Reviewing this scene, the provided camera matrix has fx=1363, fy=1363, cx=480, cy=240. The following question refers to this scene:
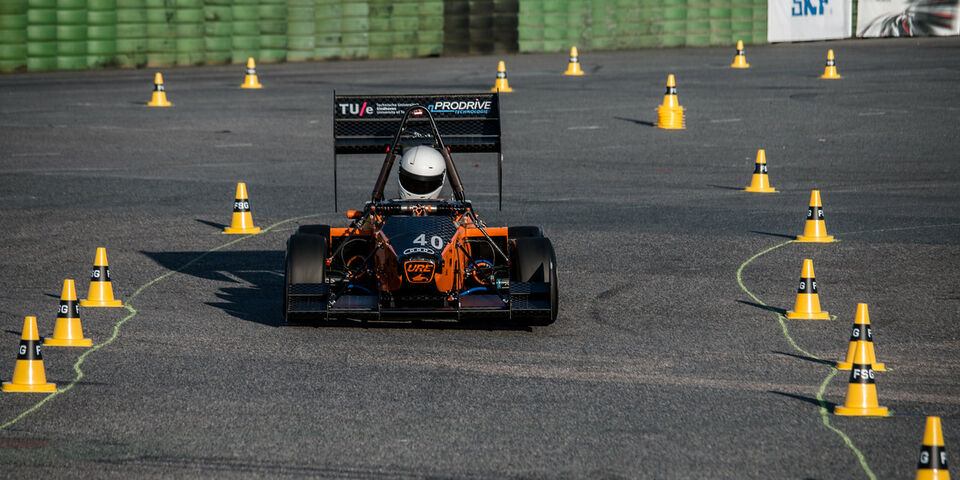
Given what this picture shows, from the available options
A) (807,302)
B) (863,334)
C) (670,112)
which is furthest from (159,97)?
(863,334)

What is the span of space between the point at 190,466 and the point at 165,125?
19190 mm

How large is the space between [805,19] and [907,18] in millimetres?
3404

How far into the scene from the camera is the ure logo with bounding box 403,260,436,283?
Result: 35.5 ft

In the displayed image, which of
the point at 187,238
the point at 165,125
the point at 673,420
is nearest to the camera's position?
the point at 673,420

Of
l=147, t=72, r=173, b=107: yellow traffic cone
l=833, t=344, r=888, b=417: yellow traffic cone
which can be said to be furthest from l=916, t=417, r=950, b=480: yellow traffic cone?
l=147, t=72, r=173, b=107: yellow traffic cone

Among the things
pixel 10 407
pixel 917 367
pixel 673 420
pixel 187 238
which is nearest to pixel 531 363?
pixel 673 420

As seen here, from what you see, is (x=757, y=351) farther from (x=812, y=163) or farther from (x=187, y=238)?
(x=812, y=163)

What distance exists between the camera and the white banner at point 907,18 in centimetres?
4225

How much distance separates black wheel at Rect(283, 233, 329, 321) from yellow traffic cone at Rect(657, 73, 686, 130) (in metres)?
→ 14.7

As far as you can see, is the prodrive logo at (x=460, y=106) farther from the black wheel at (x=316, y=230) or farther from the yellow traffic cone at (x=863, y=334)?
the yellow traffic cone at (x=863, y=334)

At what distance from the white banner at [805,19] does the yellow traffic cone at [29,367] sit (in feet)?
115

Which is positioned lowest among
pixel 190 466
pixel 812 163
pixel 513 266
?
pixel 190 466

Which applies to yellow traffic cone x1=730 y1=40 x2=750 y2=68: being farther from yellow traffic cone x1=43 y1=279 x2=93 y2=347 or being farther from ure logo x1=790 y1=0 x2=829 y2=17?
yellow traffic cone x1=43 y1=279 x2=93 y2=347

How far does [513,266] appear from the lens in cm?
1180
